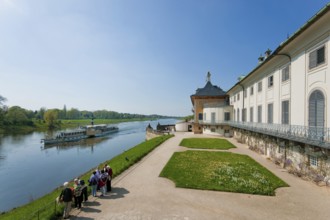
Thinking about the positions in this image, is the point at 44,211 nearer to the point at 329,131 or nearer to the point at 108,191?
the point at 108,191

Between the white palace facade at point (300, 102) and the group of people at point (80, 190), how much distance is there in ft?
35.2

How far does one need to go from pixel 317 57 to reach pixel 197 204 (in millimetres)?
10712

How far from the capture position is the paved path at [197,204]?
262 inches

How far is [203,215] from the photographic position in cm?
664

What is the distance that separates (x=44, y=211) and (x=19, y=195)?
10034 mm

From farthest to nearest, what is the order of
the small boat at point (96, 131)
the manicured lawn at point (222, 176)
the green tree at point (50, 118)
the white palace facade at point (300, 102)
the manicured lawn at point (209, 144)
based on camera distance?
the green tree at point (50, 118)
the small boat at point (96, 131)
the manicured lawn at point (209, 144)
the white palace facade at point (300, 102)
the manicured lawn at point (222, 176)

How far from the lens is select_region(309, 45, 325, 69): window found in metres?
9.88

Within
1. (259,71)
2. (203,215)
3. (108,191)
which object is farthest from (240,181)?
(259,71)

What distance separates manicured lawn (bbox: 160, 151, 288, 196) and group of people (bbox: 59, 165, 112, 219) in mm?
3787

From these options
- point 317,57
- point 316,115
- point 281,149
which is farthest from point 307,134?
point 317,57

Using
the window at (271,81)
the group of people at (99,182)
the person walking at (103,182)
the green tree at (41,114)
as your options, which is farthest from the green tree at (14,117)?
the window at (271,81)

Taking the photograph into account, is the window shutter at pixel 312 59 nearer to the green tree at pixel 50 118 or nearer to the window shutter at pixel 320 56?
the window shutter at pixel 320 56

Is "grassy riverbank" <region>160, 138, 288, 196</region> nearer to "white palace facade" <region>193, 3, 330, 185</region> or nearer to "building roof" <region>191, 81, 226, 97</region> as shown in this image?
"white palace facade" <region>193, 3, 330, 185</region>

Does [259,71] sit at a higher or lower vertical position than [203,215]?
higher
